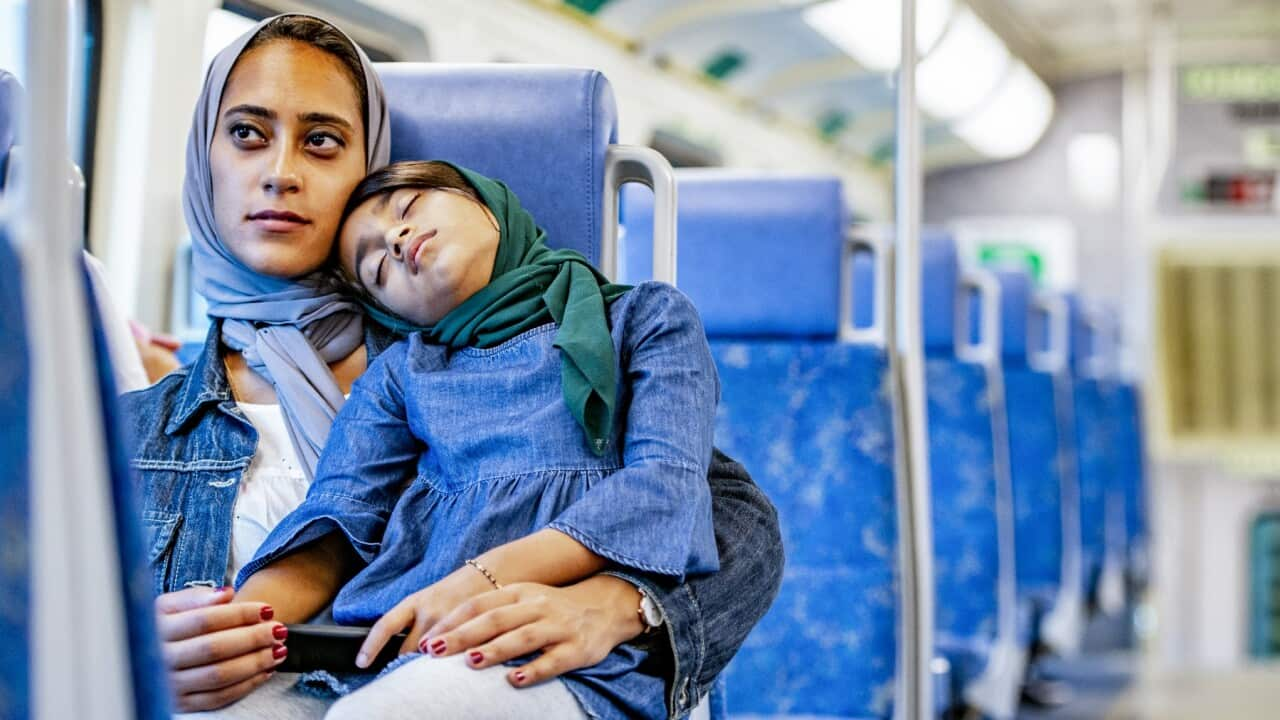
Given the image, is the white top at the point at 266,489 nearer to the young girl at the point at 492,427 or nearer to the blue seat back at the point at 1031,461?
the young girl at the point at 492,427

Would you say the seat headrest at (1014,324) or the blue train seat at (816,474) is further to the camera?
the seat headrest at (1014,324)

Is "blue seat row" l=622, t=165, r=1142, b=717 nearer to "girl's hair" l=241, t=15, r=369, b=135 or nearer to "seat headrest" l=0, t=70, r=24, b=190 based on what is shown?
"girl's hair" l=241, t=15, r=369, b=135

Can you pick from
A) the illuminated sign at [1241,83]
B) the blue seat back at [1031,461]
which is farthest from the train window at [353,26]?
the illuminated sign at [1241,83]

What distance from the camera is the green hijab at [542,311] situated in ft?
4.06

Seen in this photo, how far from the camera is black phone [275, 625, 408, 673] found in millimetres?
1184

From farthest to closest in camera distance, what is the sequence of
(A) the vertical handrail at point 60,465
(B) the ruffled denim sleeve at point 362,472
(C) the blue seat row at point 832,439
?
1. (C) the blue seat row at point 832,439
2. (B) the ruffled denim sleeve at point 362,472
3. (A) the vertical handrail at point 60,465

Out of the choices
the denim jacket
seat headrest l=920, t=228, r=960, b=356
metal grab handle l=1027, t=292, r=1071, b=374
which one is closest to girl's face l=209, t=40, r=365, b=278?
the denim jacket

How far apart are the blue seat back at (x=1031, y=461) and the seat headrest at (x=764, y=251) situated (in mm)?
1919

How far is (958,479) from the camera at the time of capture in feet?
11.2

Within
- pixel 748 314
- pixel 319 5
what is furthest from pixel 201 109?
pixel 748 314

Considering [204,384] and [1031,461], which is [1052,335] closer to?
[1031,461]

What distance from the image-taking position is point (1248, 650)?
22.4 ft

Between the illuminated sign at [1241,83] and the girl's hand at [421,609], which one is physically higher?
the illuminated sign at [1241,83]

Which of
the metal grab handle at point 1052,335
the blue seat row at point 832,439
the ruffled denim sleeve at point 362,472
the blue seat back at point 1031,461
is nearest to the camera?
the ruffled denim sleeve at point 362,472
